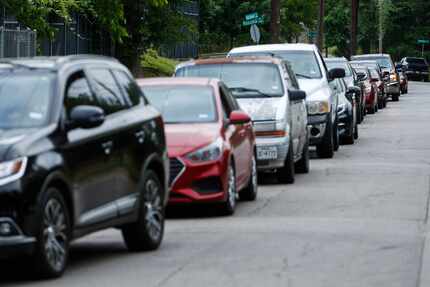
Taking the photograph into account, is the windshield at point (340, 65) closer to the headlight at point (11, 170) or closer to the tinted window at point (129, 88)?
the tinted window at point (129, 88)

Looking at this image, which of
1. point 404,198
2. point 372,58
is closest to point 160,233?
point 404,198

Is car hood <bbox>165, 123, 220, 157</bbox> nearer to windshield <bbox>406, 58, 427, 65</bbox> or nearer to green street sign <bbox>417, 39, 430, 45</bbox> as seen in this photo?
windshield <bbox>406, 58, 427, 65</bbox>

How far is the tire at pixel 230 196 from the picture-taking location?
16.0 metres

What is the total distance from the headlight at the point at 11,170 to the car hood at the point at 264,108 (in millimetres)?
9598

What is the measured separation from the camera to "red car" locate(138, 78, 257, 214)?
51.7ft

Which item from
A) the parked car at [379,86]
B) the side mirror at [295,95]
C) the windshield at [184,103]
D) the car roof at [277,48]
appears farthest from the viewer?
the parked car at [379,86]

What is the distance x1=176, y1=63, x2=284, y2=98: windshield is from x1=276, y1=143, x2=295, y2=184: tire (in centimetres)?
87

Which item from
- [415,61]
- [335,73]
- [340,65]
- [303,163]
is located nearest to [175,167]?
[303,163]

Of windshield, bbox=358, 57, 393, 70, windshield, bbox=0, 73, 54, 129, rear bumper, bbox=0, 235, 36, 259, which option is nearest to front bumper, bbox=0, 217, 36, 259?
rear bumper, bbox=0, 235, 36, 259

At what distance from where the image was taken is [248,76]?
20.8m

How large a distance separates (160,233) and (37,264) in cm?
244

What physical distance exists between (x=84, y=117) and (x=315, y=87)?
14.5m

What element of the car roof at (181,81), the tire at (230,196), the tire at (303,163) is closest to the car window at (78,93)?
the tire at (230,196)

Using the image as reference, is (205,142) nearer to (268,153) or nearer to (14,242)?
(268,153)
